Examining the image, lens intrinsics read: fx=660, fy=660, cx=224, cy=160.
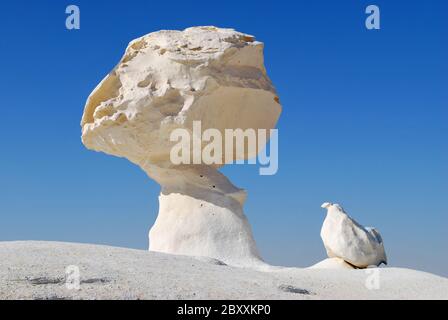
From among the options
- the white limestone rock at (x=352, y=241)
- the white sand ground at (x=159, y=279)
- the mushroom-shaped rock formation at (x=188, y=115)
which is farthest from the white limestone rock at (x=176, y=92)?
the white sand ground at (x=159, y=279)

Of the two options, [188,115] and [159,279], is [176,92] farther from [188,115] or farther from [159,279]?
[159,279]

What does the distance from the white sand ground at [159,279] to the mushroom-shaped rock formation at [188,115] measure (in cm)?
321

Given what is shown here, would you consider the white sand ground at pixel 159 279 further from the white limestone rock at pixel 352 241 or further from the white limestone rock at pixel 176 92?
the white limestone rock at pixel 176 92

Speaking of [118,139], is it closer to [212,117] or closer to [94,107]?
[94,107]

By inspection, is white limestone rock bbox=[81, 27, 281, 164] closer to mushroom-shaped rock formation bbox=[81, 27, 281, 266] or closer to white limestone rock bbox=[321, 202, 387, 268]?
mushroom-shaped rock formation bbox=[81, 27, 281, 266]

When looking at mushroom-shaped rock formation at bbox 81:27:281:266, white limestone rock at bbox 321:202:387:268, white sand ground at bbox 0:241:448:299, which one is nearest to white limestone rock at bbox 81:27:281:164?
mushroom-shaped rock formation at bbox 81:27:281:266

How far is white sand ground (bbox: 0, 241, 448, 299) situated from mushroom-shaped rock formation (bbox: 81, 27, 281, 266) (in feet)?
10.5

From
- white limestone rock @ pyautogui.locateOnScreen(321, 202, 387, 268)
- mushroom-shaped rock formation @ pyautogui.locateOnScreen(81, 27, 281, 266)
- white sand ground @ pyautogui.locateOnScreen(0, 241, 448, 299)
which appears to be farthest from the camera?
white limestone rock @ pyautogui.locateOnScreen(321, 202, 387, 268)

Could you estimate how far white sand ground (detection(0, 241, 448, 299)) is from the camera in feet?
25.1

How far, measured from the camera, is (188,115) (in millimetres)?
13961

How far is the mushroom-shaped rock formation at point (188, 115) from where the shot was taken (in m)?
14.1

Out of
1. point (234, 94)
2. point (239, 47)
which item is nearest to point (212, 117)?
point (234, 94)

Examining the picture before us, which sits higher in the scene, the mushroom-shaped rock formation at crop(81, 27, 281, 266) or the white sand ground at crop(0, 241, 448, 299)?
the mushroom-shaped rock formation at crop(81, 27, 281, 266)
